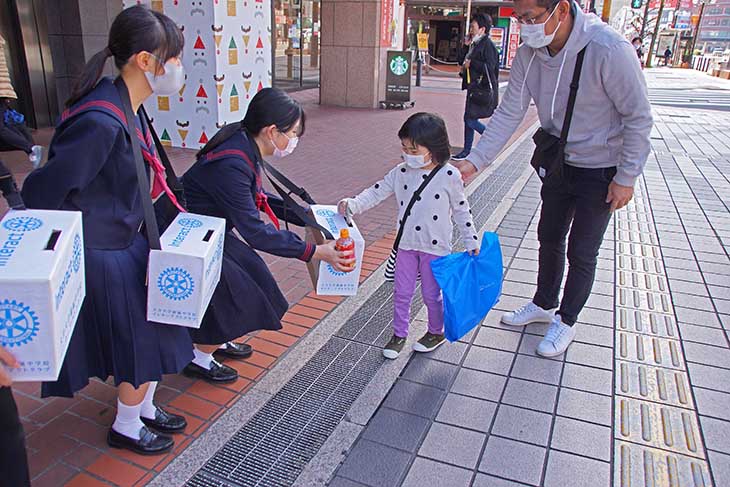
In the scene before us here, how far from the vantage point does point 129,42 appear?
2.04 meters

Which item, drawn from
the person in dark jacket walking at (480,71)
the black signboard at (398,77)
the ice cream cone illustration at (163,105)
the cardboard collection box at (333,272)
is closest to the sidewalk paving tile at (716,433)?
the cardboard collection box at (333,272)

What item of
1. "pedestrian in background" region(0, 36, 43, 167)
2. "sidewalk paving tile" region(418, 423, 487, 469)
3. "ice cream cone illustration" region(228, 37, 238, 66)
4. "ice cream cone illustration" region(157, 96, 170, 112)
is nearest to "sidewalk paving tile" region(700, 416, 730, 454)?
"sidewalk paving tile" region(418, 423, 487, 469)

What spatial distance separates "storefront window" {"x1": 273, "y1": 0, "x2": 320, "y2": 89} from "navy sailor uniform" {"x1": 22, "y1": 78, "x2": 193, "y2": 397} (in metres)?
14.1

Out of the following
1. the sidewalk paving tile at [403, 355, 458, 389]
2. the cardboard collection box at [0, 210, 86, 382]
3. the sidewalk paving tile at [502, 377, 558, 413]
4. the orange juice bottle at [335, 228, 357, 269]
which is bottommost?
the sidewalk paving tile at [403, 355, 458, 389]

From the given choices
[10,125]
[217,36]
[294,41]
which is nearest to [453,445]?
[10,125]

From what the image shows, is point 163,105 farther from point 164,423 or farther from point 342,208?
point 164,423

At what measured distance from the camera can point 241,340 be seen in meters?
3.43

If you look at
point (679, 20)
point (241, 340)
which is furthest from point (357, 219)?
point (679, 20)

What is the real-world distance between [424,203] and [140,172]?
1.47 metres

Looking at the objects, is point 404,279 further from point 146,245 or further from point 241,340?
point 146,245

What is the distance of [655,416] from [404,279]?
4.65 feet

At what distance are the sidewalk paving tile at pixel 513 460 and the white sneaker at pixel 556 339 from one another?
85cm

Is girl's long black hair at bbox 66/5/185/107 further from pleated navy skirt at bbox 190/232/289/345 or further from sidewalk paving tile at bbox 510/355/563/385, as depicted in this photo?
sidewalk paving tile at bbox 510/355/563/385

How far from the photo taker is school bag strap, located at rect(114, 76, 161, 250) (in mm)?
2039
